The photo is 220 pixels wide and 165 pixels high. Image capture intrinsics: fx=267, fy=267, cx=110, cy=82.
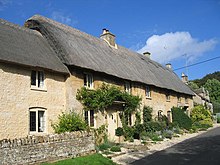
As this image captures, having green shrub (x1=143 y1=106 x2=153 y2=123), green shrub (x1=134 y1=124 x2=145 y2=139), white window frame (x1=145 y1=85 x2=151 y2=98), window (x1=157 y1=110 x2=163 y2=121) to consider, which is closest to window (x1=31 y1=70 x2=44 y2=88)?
green shrub (x1=134 y1=124 x2=145 y2=139)

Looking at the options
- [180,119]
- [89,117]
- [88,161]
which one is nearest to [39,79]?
[89,117]

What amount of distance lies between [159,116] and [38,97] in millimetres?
15636

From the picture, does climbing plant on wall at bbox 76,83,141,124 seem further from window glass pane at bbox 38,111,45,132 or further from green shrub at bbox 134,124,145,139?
window glass pane at bbox 38,111,45,132

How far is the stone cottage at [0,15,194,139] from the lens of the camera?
14.3m

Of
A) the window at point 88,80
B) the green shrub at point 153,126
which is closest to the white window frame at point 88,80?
the window at point 88,80

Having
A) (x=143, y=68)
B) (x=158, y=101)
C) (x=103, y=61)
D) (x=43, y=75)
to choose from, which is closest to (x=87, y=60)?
(x=103, y=61)

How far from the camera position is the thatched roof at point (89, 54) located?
712 inches

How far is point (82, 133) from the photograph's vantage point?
14.4 meters

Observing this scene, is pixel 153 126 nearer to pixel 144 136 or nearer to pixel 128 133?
pixel 144 136

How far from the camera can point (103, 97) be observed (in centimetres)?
1897

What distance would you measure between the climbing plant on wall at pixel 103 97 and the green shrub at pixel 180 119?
388 inches

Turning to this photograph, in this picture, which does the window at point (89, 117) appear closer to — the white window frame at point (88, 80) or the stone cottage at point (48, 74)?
the stone cottage at point (48, 74)

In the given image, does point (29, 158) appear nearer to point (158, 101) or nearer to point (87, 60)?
point (87, 60)

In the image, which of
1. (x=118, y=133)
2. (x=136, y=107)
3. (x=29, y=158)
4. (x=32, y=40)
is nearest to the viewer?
(x=29, y=158)
